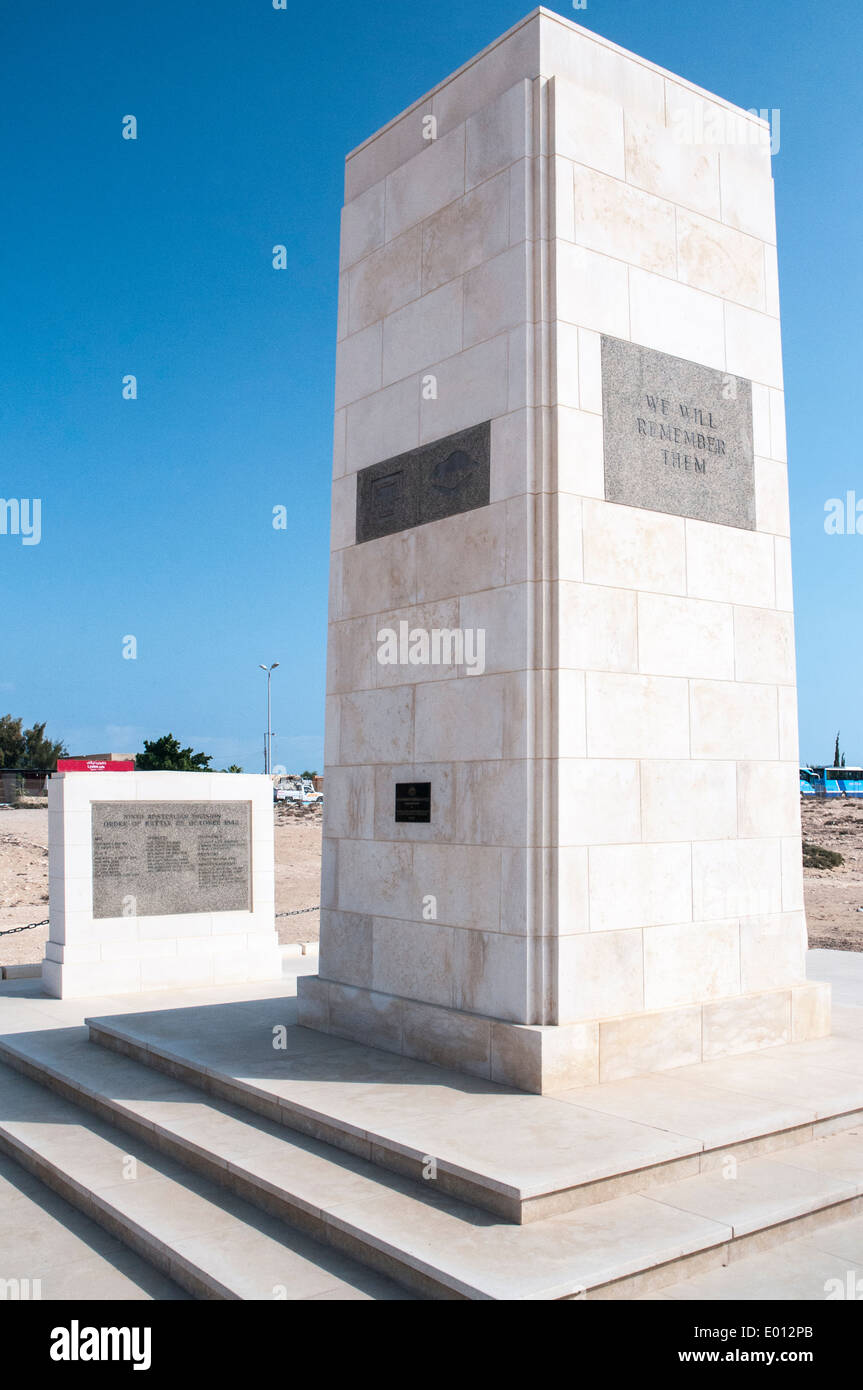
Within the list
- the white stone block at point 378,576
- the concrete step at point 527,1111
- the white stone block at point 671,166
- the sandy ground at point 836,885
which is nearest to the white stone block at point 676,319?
the white stone block at point 671,166

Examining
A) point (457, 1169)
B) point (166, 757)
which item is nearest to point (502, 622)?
point (457, 1169)

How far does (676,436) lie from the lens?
24.1 feet

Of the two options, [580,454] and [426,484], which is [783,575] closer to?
[580,454]

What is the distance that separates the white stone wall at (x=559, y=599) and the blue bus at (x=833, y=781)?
67264 millimetres

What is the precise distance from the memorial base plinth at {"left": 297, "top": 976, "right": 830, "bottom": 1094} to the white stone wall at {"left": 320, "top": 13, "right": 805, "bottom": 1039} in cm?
13

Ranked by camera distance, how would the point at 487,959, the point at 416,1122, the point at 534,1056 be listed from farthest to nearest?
1. the point at 487,959
2. the point at 534,1056
3. the point at 416,1122

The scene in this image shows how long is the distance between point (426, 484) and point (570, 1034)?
3.85 m

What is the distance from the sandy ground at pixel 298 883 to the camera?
60.1 feet

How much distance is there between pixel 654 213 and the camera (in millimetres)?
7383

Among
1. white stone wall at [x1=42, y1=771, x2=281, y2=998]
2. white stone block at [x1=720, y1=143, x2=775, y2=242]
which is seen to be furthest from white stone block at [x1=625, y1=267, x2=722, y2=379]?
white stone wall at [x1=42, y1=771, x2=281, y2=998]

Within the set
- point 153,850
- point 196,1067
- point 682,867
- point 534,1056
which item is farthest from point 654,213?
point 153,850

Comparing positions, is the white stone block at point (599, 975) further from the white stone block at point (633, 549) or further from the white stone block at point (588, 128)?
the white stone block at point (588, 128)
